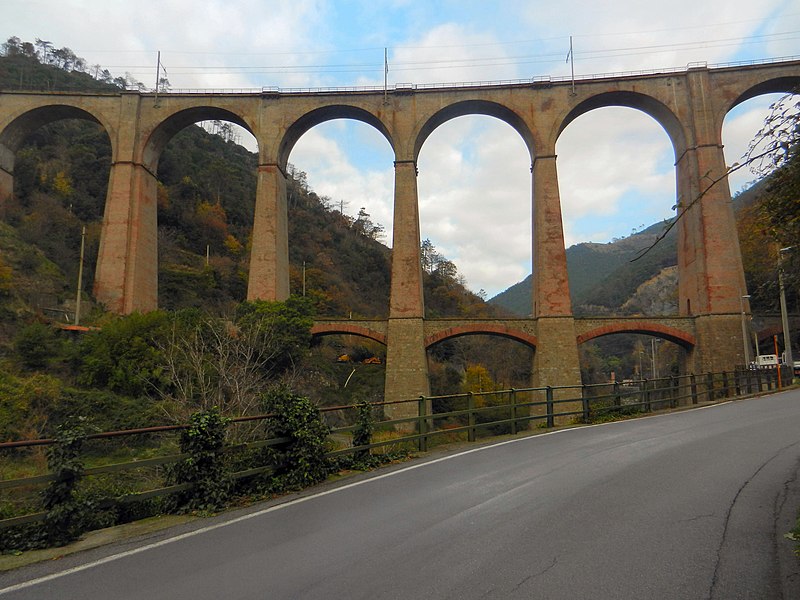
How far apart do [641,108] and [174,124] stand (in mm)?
27718

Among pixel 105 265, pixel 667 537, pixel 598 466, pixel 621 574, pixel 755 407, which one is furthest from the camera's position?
pixel 105 265

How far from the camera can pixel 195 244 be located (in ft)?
161

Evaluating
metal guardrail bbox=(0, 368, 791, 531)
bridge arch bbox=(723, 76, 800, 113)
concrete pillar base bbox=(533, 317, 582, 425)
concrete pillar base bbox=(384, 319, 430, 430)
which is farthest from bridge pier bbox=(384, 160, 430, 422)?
bridge arch bbox=(723, 76, 800, 113)

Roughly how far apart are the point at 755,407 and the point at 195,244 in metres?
46.9

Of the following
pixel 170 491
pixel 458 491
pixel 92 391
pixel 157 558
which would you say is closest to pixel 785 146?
pixel 458 491

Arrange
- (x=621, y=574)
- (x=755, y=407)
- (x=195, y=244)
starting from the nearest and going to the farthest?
(x=621, y=574)
(x=755, y=407)
(x=195, y=244)

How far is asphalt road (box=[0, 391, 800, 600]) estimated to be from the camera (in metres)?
3.31

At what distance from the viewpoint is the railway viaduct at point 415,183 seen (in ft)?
86.7

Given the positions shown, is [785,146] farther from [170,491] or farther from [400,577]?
[170,491]

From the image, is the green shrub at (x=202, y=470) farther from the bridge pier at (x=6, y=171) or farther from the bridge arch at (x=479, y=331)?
the bridge pier at (x=6, y=171)

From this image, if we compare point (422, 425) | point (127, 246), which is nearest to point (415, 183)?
point (127, 246)

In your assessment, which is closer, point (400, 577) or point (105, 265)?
point (400, 577)

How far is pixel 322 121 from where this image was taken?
31078mm

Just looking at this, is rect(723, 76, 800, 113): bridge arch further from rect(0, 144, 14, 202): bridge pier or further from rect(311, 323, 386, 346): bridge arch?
rect(0, 144, 14, 202): bridge pier
